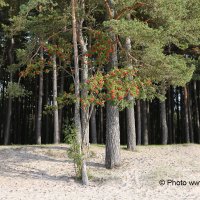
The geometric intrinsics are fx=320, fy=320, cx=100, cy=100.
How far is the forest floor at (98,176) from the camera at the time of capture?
34.6 feet

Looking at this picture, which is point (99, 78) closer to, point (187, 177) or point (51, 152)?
point (187, 177)

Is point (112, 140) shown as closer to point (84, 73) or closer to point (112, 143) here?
point (112, 143)

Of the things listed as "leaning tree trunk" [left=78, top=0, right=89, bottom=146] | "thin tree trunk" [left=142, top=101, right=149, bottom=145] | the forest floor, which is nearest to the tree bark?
the forest floor

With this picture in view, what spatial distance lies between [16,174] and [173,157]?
25.3ft

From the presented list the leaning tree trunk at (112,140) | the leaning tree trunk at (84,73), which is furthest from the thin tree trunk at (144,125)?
the leaning tree trunk at (84,73)

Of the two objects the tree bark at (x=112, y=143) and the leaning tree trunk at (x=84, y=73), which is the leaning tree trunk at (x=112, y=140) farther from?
the leaning tree trunk at (x=84, y=73)

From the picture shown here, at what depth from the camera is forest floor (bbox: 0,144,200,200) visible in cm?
1054

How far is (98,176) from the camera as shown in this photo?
1295cm

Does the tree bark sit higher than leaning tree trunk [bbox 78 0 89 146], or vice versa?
leaning tree trunk [bbox 78 0 89 146]

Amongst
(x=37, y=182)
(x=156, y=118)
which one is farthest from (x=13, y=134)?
(x=37, y=182)

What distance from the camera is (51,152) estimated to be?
1639 cm

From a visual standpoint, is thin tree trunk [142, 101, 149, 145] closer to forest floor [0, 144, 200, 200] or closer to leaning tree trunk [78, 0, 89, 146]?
forest floor [0, 144, 200, 200]

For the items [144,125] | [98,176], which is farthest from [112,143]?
[144,125]

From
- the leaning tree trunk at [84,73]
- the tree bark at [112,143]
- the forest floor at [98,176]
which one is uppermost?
the leaning tree trunk at [84,73]
